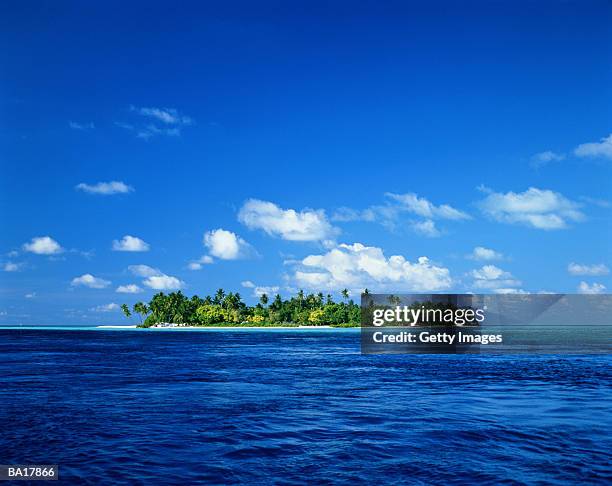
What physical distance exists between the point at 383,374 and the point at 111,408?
25160mm

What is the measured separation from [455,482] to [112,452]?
11316 mm

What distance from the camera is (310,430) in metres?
21.3

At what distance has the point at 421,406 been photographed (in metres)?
27.3

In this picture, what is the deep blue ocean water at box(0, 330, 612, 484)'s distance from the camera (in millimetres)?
15789

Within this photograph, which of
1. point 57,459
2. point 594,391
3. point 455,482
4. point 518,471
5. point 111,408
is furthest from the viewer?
point 594,391

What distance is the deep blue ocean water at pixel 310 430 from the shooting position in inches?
622

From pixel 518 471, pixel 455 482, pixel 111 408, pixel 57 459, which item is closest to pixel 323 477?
pixel 455 482

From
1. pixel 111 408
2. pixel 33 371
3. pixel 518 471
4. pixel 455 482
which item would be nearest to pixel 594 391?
pixel 518 471

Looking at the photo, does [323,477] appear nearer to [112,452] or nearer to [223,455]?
[223,455]

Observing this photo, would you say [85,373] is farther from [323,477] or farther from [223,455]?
[323,477]

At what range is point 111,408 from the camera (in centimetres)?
2662

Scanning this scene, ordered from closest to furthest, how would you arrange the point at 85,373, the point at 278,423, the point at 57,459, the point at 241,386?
1. the point at 57,459
2. the point at 278,423
3. the point at 241,386
4. the point at 85,373

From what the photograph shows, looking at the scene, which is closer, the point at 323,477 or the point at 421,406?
the point at 323,477

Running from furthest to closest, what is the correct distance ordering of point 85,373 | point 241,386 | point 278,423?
point 85,373, point 241,386, point 278,423
